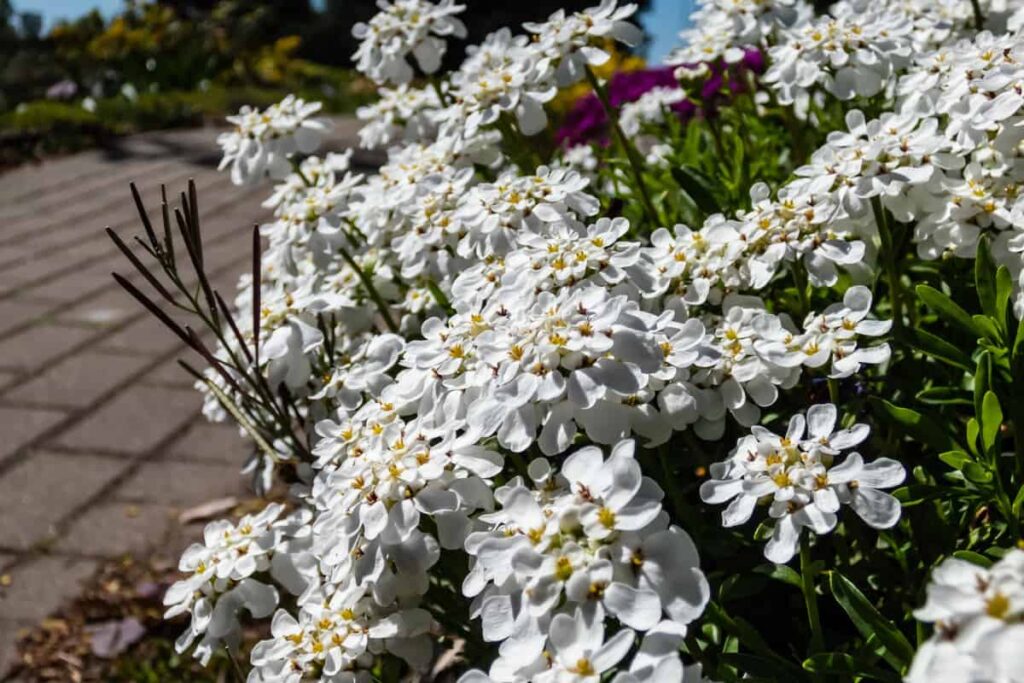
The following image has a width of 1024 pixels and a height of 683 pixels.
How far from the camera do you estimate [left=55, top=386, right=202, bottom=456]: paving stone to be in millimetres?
3244

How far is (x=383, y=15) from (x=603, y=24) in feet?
1.51

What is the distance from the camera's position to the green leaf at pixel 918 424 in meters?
1.14

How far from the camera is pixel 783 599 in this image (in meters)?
1.42

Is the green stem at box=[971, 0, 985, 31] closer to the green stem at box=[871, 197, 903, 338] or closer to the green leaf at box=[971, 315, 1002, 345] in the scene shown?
the green stem at box=[871, 197, 903, 338]

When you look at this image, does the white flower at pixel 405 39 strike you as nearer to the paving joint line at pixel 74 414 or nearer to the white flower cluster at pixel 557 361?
the white flower cluster at pixel 557 361

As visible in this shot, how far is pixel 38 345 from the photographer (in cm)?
399

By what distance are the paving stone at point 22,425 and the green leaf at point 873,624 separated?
2.81m

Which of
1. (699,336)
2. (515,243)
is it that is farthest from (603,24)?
(699,336)

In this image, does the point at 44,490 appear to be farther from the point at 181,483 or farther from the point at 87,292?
the point at 87,292

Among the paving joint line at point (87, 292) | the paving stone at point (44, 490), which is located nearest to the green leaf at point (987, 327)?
the paving stone at point (44, 490)

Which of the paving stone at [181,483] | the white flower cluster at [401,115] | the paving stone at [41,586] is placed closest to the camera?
the white flower cluster at [401,115]

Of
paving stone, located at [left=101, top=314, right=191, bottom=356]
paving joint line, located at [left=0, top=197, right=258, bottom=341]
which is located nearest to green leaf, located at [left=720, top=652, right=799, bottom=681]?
paving stone, located at [left=101, top=314, right=191, bottom=356]

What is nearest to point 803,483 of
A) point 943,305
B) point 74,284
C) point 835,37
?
point 943,305

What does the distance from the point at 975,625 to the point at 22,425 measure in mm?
3254
